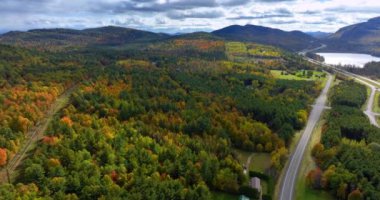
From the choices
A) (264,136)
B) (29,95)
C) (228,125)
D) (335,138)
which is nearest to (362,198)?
(335,138)

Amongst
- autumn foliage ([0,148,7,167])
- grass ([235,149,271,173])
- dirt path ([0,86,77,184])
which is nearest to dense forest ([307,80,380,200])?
grass ([235,149,271,173])

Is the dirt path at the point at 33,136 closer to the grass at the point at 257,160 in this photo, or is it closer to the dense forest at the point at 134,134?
the dense forest at the point at 134,134

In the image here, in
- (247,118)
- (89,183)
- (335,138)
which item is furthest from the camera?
(247,118)

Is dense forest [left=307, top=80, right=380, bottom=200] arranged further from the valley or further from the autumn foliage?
the autumn foliage

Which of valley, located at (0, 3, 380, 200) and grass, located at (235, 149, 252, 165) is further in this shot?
grass, located at (235, 149, 252, 165)

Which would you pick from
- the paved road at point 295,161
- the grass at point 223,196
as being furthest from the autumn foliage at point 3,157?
the paved road at point 295,161

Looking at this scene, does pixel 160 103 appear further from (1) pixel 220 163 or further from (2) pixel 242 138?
(1) pixel 220 163
